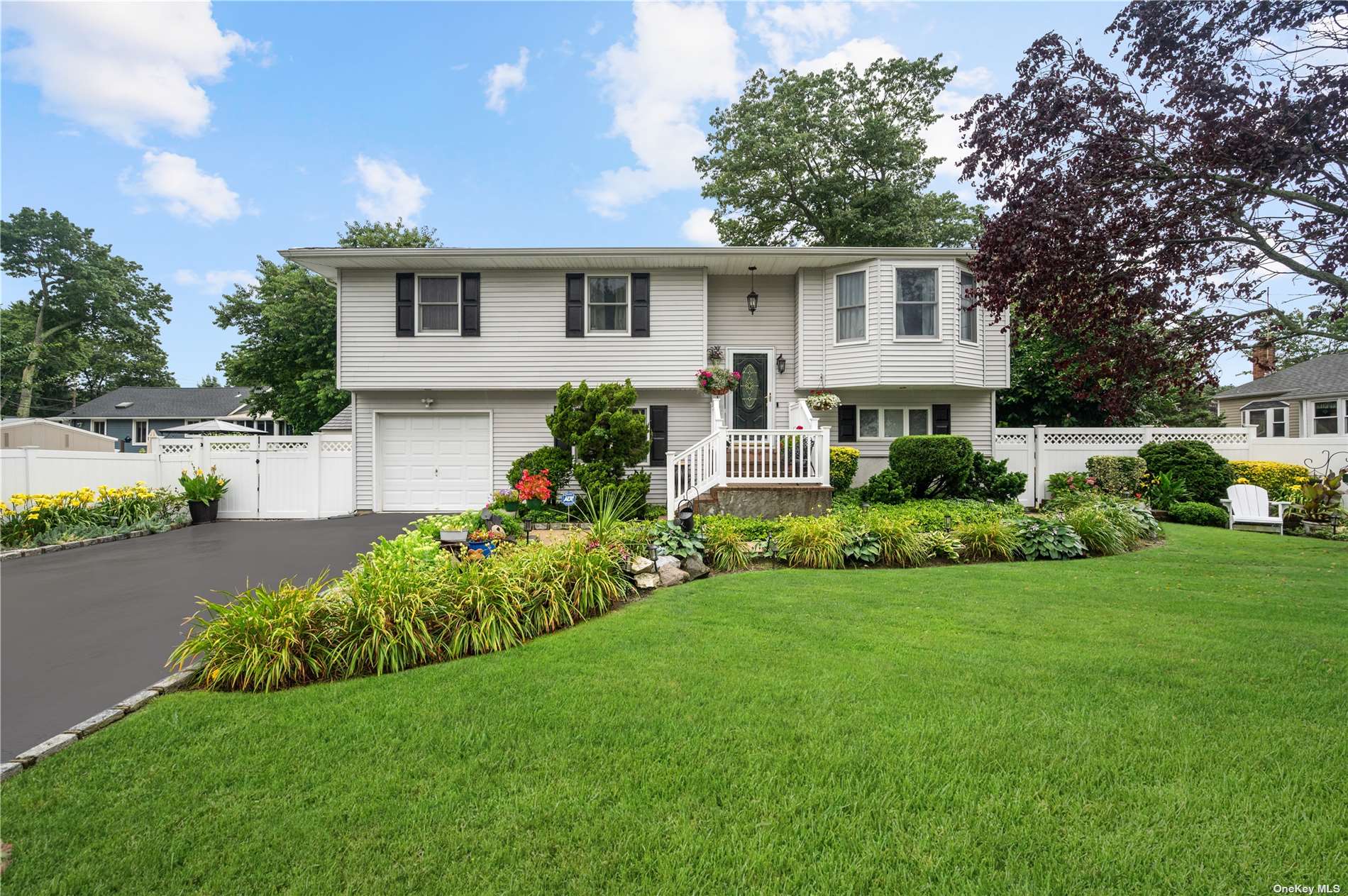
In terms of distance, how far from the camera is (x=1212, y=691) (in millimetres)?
3461

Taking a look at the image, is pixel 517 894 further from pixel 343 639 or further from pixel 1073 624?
pixel 1073 624

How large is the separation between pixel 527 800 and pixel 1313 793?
3.26 meters

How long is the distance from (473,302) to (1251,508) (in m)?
14.8

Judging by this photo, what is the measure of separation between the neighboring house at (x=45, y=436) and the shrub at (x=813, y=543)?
32.2 meters

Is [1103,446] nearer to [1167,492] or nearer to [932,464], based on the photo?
[1167,492]

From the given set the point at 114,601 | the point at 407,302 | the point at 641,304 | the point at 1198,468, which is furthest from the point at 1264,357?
the point at 407,302

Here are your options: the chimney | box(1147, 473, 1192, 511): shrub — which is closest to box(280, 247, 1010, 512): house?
box(1147, 473, 1192, 511): shrub

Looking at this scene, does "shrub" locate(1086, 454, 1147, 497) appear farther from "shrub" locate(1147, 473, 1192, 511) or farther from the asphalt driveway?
the asphalt driveway

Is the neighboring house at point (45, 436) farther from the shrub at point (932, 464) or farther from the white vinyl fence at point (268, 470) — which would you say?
the shrub at point (932, 464)

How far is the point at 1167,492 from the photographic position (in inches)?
450

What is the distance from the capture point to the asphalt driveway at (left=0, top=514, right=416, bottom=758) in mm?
3549

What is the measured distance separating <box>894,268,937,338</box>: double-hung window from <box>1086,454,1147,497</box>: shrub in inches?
176

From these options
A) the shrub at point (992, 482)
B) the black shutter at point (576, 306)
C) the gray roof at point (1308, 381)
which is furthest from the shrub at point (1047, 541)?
the gray roof at point (1308, 381)

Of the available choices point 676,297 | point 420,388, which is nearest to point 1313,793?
point 676,297
